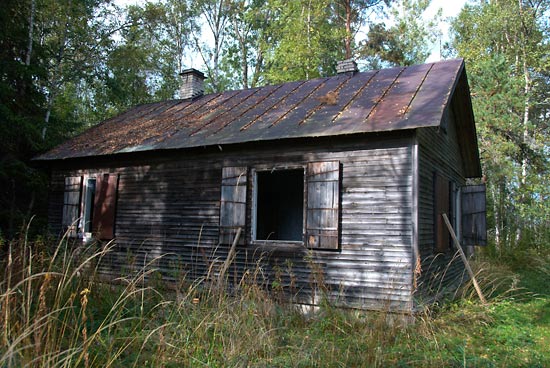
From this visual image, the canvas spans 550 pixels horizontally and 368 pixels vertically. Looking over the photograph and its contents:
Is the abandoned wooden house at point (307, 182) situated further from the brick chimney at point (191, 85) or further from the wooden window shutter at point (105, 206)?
the brick chimney at point (191, 85)

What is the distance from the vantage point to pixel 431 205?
26.9ft

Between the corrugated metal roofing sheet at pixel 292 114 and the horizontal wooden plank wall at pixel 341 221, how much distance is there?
0.38 metres

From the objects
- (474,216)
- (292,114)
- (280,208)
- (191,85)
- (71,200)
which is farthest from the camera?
(191,85)

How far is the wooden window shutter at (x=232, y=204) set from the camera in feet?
27.6

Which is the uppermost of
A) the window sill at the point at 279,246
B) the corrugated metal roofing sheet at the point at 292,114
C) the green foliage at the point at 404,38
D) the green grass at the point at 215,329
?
the green foliage at the point at 404,38

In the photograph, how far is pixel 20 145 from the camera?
39.1ft

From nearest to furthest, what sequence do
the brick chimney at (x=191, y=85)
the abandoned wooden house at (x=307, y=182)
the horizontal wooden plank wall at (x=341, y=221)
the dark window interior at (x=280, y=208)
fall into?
the horizontal wooden plank wall at (x=341, y=221)
the abandoned wooden house at (x=307, y=182)
the dark window interior at (x=280, y=208)
the brick chimney at (x=191, y=85)

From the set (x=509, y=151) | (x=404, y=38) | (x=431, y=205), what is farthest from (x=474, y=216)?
(x=404, y=38)

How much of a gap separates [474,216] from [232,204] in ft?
19.3

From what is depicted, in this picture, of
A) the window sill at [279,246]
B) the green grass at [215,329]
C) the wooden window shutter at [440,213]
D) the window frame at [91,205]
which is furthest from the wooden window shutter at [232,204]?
the wooden window shutter at [440,213]

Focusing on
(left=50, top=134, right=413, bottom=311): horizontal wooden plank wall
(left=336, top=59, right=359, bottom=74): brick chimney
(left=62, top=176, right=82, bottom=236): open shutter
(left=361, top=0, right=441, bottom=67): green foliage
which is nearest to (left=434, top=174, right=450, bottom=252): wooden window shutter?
(left=50, top=134, right=413, bottom=311): horizontal wooden plank wall

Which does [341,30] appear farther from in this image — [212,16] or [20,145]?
[20,145]

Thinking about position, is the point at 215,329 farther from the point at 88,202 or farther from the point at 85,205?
the point at 88,202

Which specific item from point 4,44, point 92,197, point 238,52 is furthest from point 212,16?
point 92,197
